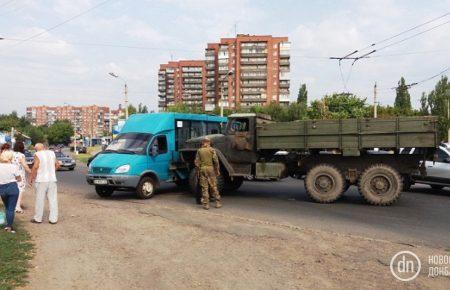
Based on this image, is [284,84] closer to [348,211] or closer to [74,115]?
[348,211]

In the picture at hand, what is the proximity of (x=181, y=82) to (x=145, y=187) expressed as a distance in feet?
382

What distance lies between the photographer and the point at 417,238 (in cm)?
809

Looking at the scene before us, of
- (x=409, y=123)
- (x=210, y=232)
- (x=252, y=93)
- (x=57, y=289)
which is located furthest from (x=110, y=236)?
(x=252, y=93)

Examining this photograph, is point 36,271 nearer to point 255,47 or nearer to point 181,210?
point 181,210

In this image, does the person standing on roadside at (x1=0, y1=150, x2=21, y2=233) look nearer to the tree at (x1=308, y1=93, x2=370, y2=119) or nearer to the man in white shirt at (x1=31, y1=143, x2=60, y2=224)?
the man in white shirt at (x1=31, y1=143, x2=60, y2=224)

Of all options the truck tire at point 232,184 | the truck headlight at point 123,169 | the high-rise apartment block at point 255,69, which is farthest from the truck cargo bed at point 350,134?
the high-rise apartment block at point 255,69

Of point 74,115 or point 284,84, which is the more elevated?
point 284,84

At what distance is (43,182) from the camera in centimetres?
930

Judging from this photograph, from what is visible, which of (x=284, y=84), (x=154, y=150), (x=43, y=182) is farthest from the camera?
(x=284, y=84)

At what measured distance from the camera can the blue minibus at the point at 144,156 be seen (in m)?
13.2

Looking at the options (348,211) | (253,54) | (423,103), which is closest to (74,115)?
(253,54)

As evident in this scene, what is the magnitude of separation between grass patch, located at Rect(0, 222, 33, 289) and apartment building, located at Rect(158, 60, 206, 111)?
366ft

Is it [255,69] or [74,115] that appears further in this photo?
[74,115]

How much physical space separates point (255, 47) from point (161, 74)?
136ft
